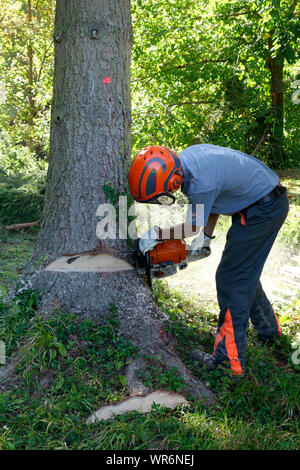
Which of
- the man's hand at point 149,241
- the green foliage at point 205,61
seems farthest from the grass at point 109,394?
the green foliage at point 205,61

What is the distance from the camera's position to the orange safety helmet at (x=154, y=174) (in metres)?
2.84

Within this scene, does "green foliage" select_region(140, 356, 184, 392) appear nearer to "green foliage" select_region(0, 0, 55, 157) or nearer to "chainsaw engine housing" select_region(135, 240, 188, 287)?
"chainsaw engine housing" select_region(135, 240, 188, 287)

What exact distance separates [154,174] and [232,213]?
79 cm

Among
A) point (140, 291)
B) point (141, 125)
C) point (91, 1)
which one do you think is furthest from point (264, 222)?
point (141, 125)

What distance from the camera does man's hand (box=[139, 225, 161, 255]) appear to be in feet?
10.0

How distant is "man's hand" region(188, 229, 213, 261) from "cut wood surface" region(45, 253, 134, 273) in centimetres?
62

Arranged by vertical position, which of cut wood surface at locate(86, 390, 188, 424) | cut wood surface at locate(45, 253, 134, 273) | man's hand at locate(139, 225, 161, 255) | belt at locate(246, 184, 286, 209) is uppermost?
belt at locate(246, 184, 286, 209)

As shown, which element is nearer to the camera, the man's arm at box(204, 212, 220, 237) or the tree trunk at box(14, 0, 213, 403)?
the tree trunk at box(14, 0, 213, 403)

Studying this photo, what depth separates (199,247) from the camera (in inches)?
129

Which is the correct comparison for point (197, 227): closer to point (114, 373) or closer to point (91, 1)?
point (114, 373)

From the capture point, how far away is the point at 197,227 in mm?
3025

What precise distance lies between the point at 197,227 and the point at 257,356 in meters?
1.26

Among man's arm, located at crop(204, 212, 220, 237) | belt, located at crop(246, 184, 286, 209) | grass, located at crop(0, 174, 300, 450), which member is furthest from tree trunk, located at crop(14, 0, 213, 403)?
belt, located at crop(246, 184, 286, 209)

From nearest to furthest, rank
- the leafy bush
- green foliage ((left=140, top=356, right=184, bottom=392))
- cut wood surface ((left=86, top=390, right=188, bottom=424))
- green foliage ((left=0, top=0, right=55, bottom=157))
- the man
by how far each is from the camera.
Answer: cut wood surface ((left=86, top=390, right=188, bottom=424)) < green foliage ((left=140, top=356, right=184, bottom=392)) < the man < the leafy bush < green foliage ((left=0, top=0, right=55, bottom=157))
